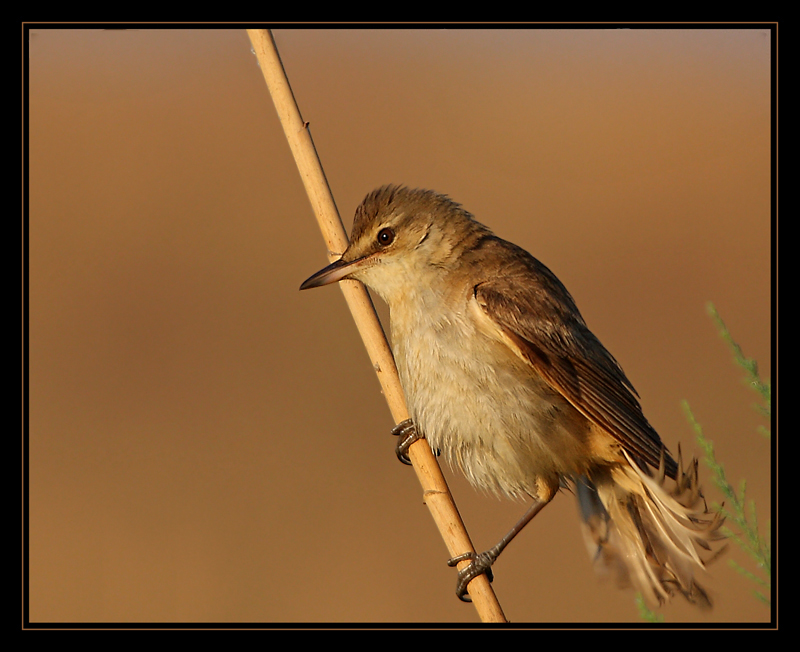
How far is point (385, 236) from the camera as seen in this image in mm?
4004

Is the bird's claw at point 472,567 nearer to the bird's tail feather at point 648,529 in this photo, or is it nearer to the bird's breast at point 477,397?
the bird's breast at point 477,397

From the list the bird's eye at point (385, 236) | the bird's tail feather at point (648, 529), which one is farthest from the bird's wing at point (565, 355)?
the bird's eye at point (385, 236)

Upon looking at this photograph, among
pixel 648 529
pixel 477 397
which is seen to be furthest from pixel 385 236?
pixel 648 529

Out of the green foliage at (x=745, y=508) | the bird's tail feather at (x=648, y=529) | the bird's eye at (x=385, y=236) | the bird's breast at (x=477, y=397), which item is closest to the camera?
the green foliage at (x=745, y=508)

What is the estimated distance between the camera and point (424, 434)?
12.7 ft

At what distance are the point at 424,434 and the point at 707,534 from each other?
1.42 meters

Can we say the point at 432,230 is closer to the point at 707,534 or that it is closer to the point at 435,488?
the point at 435,488

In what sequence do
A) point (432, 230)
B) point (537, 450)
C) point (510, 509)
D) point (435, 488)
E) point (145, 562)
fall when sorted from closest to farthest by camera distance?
point (435, 488)
point (537, 450)
point (432, 230)
point (145, 562)
point (510, 509)

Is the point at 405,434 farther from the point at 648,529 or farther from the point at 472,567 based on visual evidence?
the point at 648,529

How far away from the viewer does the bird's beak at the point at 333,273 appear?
150 inches

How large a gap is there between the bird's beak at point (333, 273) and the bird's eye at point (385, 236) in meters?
0.18

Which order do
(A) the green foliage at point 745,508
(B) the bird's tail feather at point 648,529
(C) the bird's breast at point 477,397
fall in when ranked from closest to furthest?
(A) the green foliage at point 745,508 → (B) the bird's tail feather at point 648,529 → (C) the bird's breast at point 477,397

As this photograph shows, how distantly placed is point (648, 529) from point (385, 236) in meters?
2.13
